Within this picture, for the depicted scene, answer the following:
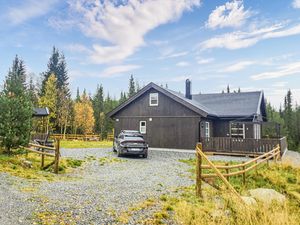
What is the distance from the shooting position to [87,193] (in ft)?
25.0

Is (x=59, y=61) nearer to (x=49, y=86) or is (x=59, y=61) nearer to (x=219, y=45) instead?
(x=49, y=86)

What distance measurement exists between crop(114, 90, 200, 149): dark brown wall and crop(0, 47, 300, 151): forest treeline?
9.09 m

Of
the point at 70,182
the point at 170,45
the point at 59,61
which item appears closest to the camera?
the point at 70,182

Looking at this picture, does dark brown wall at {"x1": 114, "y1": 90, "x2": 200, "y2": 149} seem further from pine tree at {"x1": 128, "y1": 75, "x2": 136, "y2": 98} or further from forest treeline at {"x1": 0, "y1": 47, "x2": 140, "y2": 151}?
pine tree at {"x1": 128, "y1": 75, "x2": 136, "y2": 98}

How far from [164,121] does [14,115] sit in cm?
1345

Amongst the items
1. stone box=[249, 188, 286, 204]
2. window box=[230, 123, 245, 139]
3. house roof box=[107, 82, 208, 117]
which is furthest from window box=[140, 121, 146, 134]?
stone box=[249, 188, 286, 204]

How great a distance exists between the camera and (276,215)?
482 cm

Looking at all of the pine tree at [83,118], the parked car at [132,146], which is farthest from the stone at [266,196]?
the pine tree at [83,118]

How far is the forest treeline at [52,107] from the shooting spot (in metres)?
12.6

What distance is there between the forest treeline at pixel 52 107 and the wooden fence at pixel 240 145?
13329mm

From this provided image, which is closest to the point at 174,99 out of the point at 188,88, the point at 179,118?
the point at 179,118

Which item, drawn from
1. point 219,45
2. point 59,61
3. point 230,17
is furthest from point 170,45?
point 59,61

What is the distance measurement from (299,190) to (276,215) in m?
5.42

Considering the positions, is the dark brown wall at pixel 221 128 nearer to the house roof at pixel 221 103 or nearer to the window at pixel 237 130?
the window at pixel 237 130
